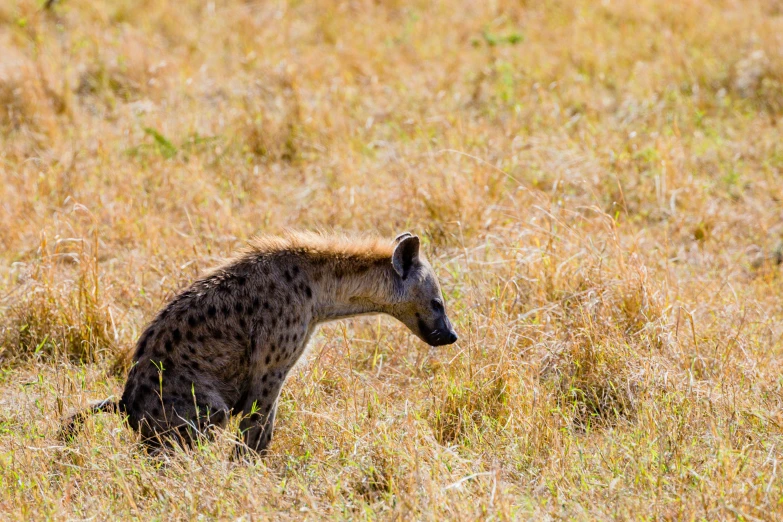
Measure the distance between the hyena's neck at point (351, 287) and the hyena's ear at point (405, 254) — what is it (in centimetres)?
7

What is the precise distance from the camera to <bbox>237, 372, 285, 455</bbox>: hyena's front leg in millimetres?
5211

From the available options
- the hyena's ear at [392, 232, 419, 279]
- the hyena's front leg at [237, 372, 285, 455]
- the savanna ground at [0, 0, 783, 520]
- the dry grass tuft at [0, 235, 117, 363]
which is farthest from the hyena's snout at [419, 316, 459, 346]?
the dry grass tuft at [0, 235, 117, 363]

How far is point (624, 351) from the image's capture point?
233 inches

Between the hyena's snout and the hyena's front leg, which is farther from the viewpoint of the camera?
the hyena's snout

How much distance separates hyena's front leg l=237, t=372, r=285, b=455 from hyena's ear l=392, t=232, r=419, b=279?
932 mm

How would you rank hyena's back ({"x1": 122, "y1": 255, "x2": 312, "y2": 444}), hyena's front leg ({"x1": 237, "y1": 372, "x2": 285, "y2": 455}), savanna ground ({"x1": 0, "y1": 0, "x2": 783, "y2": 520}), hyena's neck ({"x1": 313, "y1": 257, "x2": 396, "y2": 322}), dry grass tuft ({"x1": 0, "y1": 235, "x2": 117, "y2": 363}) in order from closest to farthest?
savanna ground ({"x1": 0, "y1": 0, "x2": 783, "y2": 520}) → hyena's back ({"x1": 122, "y1": 255, "x2": 312, "y2": 444}) → hyena's front leg ({"x1": 237, "y1": 372, "x2": 285, "y2": 455}) → hyena's neck ({"x1": 313, "y1": 257, "x2": 396, "y2": 322}) → dry grass tuft ({"x1": 0, "y1": 235, "x2": 117, "y2": 363})

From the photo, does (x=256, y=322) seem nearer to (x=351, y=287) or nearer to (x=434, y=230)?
(x=351, y=287)

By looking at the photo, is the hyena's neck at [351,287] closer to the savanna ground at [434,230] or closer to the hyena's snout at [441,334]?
the hyena's snout at [441,334]

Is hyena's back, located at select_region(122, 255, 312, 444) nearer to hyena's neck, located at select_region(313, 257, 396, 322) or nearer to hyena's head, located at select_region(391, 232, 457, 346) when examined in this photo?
hyena's neck, located at select_region(313, 257, 396, 322)

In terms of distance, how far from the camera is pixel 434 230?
7.70 m

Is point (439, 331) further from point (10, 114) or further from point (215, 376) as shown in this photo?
point (10, 114)

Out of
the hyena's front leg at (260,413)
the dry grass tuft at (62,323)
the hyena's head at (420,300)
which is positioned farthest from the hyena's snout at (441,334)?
the dry grass tuft at (62,323)

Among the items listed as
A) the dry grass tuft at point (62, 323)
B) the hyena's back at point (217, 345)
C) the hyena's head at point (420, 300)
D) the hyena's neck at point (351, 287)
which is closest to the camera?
the hyena's back at point (217, 345)

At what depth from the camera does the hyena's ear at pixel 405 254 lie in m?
5.67
